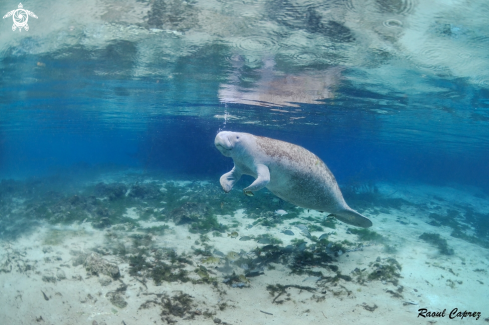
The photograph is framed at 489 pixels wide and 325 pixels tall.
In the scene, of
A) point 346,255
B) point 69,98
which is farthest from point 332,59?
point 69,98

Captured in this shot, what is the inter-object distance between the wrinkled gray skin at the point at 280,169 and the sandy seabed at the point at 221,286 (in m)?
1.74

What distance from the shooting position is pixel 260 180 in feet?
14.3

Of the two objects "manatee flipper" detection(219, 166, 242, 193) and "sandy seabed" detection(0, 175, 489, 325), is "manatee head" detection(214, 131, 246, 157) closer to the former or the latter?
"manatee flipper" detection(219, 166, 242, 193)

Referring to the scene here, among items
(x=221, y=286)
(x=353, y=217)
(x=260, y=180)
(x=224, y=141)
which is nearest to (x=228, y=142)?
(x=224, y=141)

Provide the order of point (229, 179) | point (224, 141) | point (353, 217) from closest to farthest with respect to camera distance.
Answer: point (224, 141) < point (229, 179) < point (353, 217)

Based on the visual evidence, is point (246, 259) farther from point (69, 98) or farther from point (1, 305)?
point (69, 98)

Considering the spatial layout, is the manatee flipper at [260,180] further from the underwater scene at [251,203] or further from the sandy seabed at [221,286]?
the sandy seabed at [221,286]

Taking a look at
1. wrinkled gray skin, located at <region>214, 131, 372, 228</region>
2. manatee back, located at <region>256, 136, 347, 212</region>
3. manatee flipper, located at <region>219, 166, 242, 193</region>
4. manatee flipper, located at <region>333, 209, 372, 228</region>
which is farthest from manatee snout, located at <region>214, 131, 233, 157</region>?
manatee flipper, located at <region>333, 209, 372, 228</region>

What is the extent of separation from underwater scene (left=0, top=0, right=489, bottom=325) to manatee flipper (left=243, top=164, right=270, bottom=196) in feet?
0.12

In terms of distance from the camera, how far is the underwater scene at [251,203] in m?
4.72

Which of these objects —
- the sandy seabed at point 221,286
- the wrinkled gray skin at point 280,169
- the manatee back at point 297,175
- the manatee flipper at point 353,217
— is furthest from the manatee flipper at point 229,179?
the manatee flipper at point 353,217

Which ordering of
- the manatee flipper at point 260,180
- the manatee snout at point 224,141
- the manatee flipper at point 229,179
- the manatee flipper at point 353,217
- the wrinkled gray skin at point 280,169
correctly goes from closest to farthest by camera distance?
the manatee flipper at point 260,180 < the manatee snout at point 224,141 < the wrinkled gray skin at point 280,169 < the manatee flipper at point 229,179 < the manatee flipper at point 353,217

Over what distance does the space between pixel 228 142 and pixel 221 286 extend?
111 inches

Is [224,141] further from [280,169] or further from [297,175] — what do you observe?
[297,175]
